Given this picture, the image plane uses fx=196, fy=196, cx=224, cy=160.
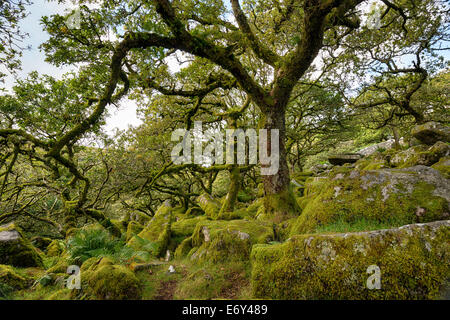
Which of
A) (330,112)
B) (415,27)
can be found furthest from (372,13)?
(330,112)

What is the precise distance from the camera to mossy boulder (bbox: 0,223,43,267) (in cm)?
548

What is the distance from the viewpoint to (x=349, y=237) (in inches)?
109

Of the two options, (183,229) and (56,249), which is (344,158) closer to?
(183,229)

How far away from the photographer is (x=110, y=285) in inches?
139

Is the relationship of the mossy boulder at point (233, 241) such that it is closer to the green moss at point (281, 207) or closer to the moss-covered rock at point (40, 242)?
the green moss at point (281, 207)

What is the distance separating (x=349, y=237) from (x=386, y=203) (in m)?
1.78

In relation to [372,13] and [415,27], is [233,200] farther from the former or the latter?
[415,27]

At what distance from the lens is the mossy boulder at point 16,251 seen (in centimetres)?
548

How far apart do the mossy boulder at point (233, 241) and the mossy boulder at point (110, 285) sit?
6.06 ft

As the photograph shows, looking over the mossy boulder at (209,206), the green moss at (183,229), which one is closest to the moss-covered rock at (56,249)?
the green moss at (183,229)

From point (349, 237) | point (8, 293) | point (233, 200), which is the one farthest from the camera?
point (233, 200)

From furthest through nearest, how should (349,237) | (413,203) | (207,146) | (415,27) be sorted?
(207,146)
(415,27)
(413,203)
(349,237)
